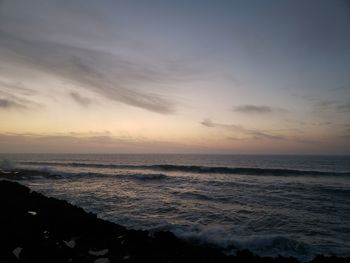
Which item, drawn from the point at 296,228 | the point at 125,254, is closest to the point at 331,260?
the point at 296,228

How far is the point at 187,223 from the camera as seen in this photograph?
36.6ft

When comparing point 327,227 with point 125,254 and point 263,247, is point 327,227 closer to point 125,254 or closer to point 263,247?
point 263,247

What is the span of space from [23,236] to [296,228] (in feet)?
31.8

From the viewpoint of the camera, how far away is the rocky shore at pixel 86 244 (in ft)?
21.0

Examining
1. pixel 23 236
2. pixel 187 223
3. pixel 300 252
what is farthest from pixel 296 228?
pixel 23 236

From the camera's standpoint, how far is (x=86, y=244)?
7363 mm

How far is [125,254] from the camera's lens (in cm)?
684

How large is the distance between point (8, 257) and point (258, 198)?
14.6m

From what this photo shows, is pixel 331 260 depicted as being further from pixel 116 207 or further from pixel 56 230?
pixel 116 207

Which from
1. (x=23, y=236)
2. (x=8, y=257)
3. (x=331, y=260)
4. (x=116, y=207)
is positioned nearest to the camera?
(x=8, y=257)

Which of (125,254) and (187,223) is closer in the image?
(125,254)

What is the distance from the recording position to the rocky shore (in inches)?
251

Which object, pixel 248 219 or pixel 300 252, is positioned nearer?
pixel 300 252

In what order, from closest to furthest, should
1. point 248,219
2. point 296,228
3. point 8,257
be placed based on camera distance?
1. point 8,257
2. point 296,228
3. point 248,219
